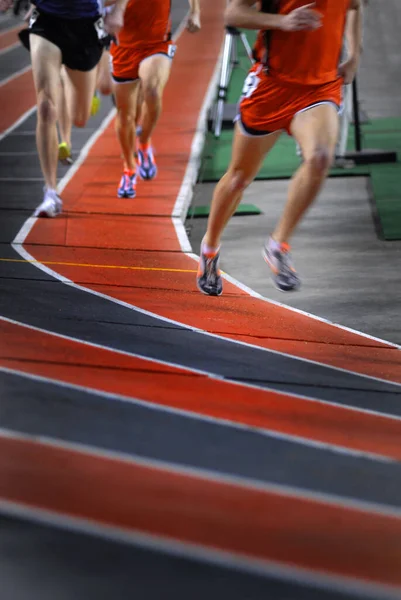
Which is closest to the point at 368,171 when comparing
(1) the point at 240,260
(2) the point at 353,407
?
(1) the point at 240,260

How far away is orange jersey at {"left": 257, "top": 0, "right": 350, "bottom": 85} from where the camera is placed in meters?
3.77

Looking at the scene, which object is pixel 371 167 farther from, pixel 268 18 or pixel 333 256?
pixel 268 18

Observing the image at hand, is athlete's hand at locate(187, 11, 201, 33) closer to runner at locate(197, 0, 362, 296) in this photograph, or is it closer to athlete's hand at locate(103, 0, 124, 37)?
athlete's hand at locate(103, 0, 124, 37)

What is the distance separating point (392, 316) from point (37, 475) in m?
2.48

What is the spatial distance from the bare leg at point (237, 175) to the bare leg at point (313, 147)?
18 centimetres

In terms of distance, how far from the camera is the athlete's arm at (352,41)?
161 inches

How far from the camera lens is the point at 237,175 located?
4199mm

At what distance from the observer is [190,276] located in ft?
16.9

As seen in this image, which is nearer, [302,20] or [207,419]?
[207,419]

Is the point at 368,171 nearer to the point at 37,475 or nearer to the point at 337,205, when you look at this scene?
the point at 337,205

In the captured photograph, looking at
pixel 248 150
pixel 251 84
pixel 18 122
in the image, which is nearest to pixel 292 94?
pixel 251 84

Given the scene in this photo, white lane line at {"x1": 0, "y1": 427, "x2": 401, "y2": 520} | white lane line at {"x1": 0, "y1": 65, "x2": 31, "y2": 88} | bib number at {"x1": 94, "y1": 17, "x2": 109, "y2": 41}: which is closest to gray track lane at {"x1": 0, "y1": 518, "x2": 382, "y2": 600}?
white lane line at {"x1": 0, "y1": 427, "x2": 401, "y2": 520}

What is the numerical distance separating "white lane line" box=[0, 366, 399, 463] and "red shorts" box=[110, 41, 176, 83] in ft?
12.1

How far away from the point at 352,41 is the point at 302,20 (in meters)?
0.98
